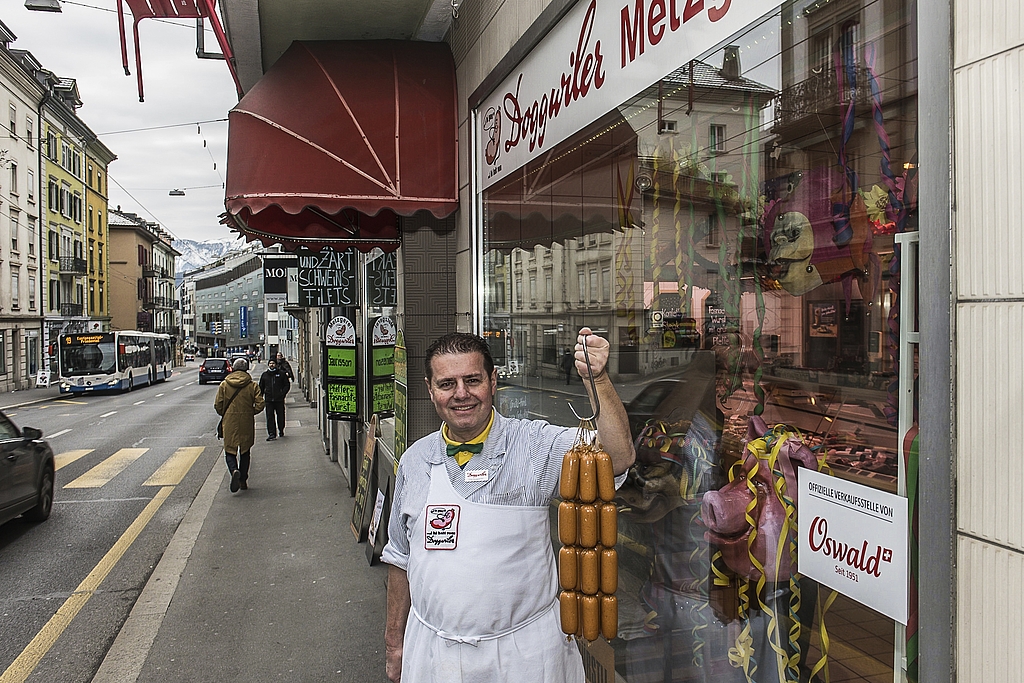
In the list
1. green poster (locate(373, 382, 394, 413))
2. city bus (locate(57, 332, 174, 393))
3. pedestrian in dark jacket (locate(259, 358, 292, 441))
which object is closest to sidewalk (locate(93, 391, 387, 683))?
green poster (locate(373, 382, 394, 413))

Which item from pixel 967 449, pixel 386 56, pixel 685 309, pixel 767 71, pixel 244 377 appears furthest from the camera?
pixel 244 377

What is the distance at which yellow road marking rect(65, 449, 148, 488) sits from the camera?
1199cm

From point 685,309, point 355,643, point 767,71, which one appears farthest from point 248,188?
point 767,71

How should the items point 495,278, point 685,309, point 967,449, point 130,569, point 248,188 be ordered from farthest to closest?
point 130,569
point 248,188
point 495,278
point 685,309
point 967,449

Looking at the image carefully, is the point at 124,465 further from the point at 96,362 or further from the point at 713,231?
the point at 96,362

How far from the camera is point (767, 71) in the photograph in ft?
8.17

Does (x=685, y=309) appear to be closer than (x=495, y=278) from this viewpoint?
Yes

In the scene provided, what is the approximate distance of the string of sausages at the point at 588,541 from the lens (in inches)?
94.0

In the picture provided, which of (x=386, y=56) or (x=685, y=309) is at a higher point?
(x=386, y=56)

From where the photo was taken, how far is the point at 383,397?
8.08m

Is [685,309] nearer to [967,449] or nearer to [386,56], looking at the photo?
[967,449]

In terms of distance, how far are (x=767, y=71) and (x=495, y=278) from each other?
3.00 metres

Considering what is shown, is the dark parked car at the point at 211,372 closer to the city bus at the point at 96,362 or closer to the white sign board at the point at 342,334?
the city bus at the point at 96,362

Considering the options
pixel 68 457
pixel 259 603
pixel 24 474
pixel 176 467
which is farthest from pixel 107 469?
pixel 259 603
